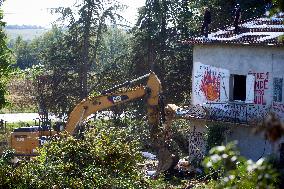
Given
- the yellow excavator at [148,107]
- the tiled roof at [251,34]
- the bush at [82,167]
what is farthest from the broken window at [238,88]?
the bush at [82,167]

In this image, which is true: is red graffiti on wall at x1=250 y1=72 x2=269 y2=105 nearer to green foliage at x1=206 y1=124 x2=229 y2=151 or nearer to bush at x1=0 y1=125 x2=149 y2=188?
green foliage at x1=206 y1=124 x2=229 y2=151

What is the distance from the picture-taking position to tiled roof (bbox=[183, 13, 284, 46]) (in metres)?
20.8

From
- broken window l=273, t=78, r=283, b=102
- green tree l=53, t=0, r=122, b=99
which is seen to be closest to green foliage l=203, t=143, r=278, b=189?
broken window l=273, t=78, r=283, b=102

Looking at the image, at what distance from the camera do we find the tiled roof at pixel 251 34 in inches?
819

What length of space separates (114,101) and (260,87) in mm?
5786

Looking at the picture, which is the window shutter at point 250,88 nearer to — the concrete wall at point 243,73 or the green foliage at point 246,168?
the concrete wall at point 243,73

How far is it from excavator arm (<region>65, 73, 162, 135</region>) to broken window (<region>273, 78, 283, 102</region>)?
4.44 m

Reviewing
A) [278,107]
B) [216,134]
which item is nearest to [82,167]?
[216,134]

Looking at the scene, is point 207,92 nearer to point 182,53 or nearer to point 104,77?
point 182,53

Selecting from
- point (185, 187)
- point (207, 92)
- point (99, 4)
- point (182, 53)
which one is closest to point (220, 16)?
point (182, 53)

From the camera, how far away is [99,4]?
39.2 m

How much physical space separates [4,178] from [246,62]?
39.8ft

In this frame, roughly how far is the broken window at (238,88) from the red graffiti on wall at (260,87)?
931mm

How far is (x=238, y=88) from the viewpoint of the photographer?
2231 centimetres
